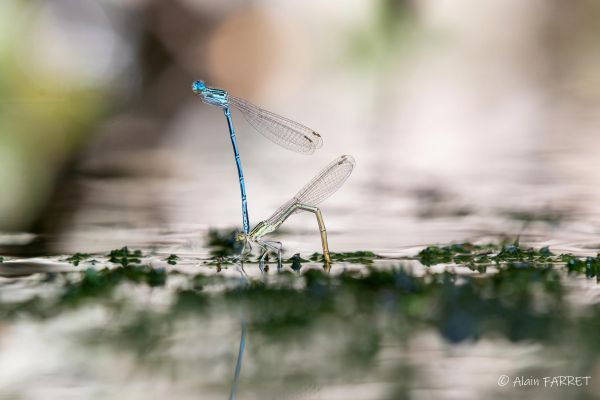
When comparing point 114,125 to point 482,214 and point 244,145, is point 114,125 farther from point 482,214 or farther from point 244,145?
point 482,214

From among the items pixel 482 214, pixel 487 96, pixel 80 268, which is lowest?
pixel 80 268

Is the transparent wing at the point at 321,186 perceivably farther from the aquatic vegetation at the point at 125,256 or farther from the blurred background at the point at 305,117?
the aquatic vegetation at the point at 125,256

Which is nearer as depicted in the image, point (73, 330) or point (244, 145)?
point (73, 330)

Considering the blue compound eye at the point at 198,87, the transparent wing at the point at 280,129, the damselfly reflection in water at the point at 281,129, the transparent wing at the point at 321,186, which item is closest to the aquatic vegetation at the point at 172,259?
the transparent wing at the point at 321,186

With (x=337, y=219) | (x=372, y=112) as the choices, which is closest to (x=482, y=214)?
(x=337, y=219)

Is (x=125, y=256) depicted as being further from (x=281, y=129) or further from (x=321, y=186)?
(x=281, y=129)

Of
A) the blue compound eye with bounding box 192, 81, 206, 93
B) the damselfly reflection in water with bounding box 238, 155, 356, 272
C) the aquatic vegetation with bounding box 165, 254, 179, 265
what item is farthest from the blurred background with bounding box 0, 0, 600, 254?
the blue compound eye with bounding box 192, 81, 206, 93

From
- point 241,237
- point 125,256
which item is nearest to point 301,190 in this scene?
point 241,237
